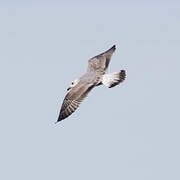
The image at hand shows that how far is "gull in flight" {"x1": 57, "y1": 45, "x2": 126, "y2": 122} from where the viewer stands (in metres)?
23.6

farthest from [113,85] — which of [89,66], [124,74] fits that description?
[89,66]

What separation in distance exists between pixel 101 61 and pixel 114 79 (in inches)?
99.6

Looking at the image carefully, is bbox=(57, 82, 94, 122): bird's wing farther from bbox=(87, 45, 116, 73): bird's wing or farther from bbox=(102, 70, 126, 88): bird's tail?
bbox=(87, 45, 116, 73): bird's wing

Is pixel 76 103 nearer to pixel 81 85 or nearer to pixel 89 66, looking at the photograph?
pixel 81 85

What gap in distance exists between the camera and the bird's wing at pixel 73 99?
23422mm

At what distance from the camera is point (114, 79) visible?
79.9 feet

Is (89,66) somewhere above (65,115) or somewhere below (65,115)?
above

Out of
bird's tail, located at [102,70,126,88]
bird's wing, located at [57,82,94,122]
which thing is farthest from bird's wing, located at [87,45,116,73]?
bird's wing, located at [57,82,94,122]

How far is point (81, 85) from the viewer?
24.2 metres

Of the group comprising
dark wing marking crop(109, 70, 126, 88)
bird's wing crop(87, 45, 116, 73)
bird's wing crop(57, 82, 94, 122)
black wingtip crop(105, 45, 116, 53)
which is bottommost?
bird's wing crop(57, 82, 94, 122)

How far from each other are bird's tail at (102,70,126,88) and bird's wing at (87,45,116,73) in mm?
1465

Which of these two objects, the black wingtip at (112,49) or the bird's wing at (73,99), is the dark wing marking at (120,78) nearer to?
the bird's wing at (73,99)

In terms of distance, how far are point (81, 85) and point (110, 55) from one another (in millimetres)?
3069

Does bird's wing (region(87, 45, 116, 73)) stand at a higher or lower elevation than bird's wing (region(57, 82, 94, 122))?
higher
